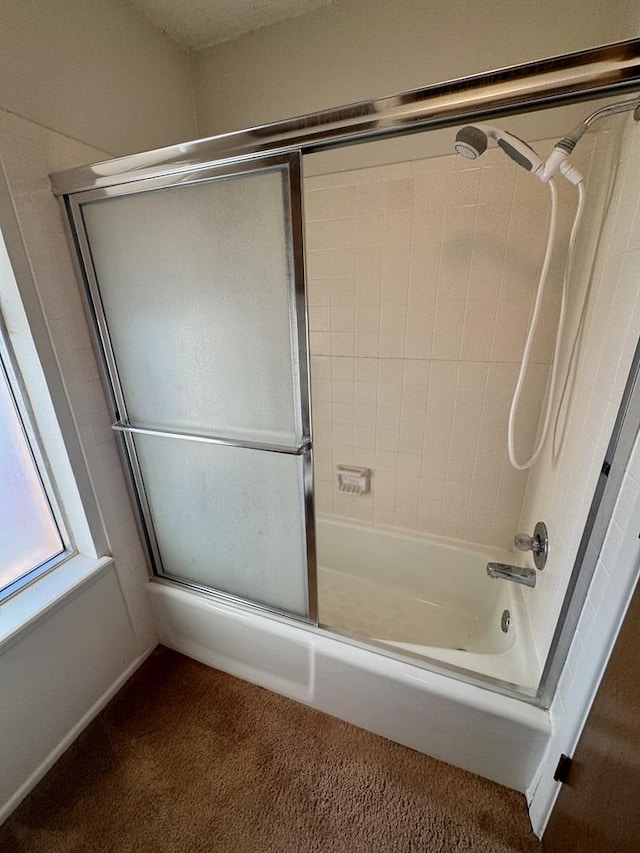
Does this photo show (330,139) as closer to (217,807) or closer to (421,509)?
(421,509)

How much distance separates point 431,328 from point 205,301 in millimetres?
929

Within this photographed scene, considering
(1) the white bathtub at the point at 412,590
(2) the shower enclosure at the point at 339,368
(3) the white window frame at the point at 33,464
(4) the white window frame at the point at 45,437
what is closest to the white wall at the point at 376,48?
(2) the shower enclosure at the point at 339,368

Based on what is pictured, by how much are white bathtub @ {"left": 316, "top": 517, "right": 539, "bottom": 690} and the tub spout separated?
9 centimetres

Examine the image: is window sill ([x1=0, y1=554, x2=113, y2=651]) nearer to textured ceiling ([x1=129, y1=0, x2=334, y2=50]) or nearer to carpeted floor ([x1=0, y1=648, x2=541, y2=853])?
carpeted floor ([x1=0, y1=648, x2=541, y2=853])

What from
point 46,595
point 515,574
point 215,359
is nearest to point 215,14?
point 215,359

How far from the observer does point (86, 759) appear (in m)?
1.15

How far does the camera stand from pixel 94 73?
1.06 m

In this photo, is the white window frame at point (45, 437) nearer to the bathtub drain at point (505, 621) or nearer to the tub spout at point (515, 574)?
the tub spout at point (515, 574)

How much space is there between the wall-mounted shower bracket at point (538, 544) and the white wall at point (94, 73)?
1908mm

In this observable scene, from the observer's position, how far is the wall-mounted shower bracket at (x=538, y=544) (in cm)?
112

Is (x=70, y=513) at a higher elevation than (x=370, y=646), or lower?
higher

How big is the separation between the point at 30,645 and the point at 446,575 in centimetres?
163

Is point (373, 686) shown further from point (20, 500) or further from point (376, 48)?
point (376, 48)

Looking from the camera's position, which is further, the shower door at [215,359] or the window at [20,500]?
the window at [20,500]
